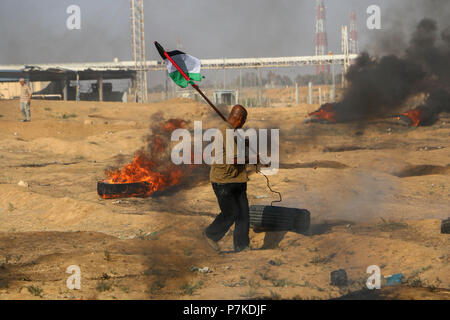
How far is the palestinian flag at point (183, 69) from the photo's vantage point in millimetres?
7242

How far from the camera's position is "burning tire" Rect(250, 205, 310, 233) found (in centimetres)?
805

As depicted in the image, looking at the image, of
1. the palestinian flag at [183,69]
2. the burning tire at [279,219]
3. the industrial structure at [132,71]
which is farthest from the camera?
the industrial structure at [132,71]

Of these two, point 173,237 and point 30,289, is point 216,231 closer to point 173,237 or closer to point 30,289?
point 173,237

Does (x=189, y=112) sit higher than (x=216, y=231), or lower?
higher

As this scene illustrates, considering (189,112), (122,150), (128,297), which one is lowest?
(128,297)

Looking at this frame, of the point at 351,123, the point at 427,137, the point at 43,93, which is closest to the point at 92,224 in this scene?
the point at 427,137

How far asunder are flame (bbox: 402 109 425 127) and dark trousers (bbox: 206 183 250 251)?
2019 centimetres

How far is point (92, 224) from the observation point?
9.46 m

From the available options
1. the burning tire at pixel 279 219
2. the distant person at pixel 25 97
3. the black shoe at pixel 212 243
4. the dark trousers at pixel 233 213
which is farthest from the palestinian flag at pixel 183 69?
the distant person at pixel 25 97

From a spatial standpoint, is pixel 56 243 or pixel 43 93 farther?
pixel 43 93

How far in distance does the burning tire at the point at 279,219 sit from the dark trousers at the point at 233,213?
30.3 inches

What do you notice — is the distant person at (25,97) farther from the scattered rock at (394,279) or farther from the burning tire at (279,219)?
the scattered rock at (394,279)

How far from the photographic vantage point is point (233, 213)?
7.21 meters
